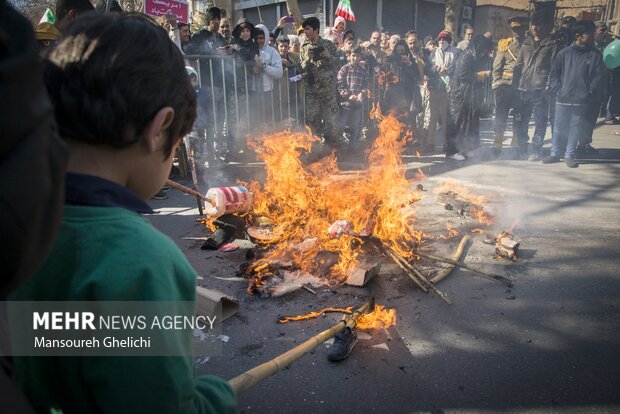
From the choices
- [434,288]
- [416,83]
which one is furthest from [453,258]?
[416,83]

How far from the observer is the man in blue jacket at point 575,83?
863 cm

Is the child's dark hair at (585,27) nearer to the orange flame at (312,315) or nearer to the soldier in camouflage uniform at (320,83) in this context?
the soldier in camouflage uniform at (320,83)

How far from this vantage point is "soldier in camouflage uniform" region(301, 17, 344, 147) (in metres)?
9.42

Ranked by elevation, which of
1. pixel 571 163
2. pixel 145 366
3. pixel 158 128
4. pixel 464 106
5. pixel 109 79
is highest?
pixel 109 79

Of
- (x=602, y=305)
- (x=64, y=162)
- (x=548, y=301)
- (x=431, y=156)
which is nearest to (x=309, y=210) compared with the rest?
(x=548, y=301)

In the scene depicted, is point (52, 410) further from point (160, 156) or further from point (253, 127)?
point (253, 127)

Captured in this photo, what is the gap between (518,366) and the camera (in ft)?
9.57

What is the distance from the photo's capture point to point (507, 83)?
1002 cm

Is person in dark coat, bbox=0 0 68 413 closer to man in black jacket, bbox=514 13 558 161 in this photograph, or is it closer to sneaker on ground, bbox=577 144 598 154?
man in black jacket, bbox=514 13 558 161

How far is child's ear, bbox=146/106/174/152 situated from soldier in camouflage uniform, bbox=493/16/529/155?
403 inches

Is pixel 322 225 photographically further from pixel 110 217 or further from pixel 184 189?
pixel 110 217

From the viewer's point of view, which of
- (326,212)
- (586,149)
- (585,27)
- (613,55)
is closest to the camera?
(326,212)

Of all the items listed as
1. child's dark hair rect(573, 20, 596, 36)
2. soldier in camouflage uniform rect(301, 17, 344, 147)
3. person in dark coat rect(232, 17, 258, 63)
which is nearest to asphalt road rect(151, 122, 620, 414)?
person in dark coat rect(232, 17, 258, 63)

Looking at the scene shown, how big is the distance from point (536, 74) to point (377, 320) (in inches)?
330
